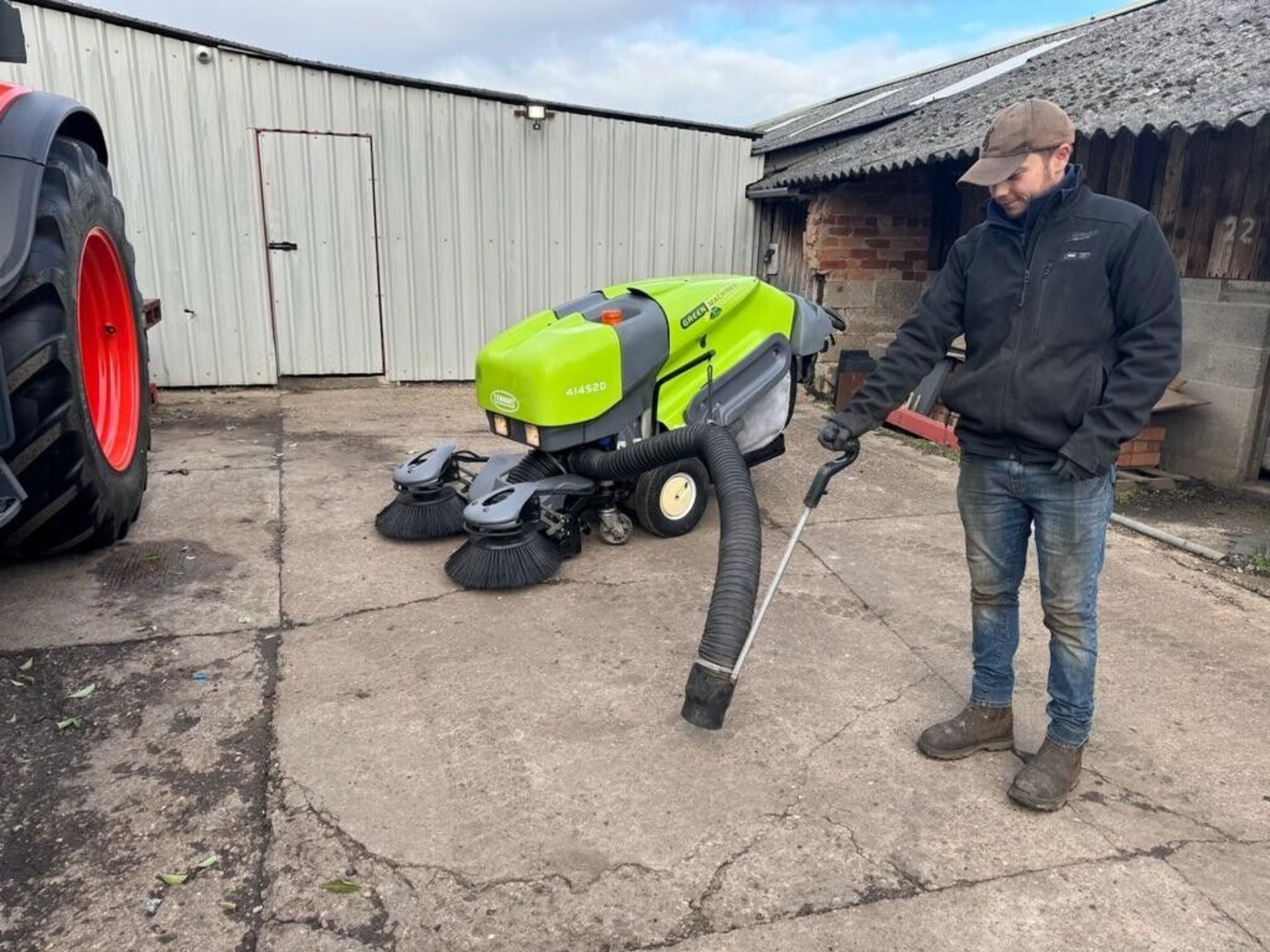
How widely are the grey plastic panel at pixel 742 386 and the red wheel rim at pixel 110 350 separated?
2.54m

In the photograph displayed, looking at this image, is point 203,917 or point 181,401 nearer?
point 203,917

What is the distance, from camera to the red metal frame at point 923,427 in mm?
6188

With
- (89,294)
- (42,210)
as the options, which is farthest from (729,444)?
(89,294)

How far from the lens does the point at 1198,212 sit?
5.18 metres

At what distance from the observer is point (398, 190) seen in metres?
7.60

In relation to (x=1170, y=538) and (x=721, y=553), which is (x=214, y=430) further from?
(x=1170, y=538)

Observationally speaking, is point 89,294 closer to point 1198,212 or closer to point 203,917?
point 203,917

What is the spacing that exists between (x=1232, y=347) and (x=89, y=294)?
5.94 metres

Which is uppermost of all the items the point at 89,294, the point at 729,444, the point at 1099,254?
the point at 1099,254

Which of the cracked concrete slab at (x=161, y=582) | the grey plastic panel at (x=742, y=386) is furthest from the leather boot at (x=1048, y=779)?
the cracked concrete slab at (x=161, y=582)

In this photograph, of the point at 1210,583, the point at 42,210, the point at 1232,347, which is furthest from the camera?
the point at 1232,347

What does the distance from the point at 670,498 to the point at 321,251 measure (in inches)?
189

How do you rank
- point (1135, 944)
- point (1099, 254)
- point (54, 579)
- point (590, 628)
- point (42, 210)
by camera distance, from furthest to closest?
point (54, 579), point (590, 628), point (42, 210), point (1099, 254), point (1135, 944)

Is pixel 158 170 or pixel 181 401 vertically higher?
pixel 158 170
